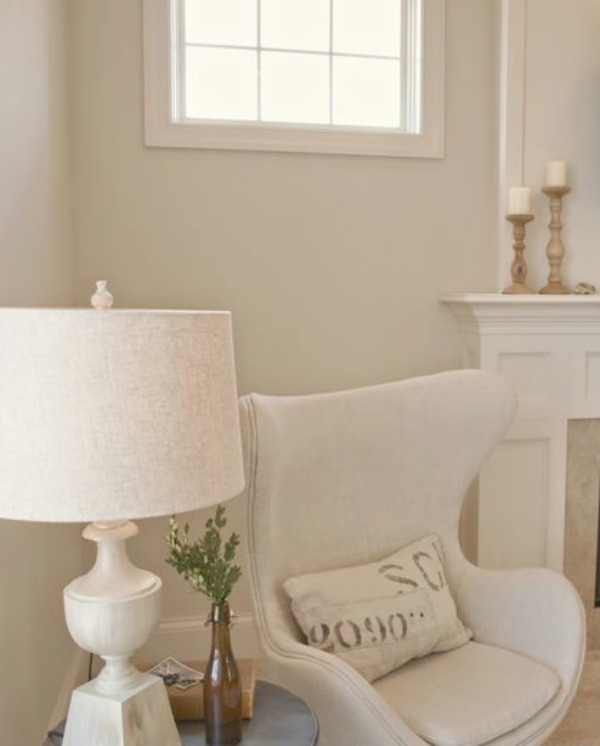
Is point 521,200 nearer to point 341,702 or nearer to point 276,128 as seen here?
point 276,128

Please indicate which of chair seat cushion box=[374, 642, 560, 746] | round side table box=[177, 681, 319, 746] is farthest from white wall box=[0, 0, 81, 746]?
chair seat cushion box=[374, 642, 560, 746]

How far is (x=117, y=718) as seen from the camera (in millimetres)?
1176

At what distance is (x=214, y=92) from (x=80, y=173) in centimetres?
56

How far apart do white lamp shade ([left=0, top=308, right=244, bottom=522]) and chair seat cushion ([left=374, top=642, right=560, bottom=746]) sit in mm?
970

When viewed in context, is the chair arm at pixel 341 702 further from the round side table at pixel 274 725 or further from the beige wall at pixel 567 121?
the beige wall at pixel 567 121

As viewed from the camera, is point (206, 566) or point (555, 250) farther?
point (555, 250)

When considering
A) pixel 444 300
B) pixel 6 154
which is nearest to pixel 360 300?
pixel 444 300

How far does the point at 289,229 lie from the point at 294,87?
21.3 inches

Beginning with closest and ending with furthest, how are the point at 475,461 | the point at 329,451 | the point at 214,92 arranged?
the point at 329,451, the point at 475,461, the point at 214,92

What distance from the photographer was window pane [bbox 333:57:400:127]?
2.81 metres

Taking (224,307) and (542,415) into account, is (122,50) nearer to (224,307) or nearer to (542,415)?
(224,307)

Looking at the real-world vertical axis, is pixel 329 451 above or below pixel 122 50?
below

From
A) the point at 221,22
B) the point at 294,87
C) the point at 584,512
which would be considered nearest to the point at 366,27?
the point at 294,87

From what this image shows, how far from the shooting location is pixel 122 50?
254 cm
